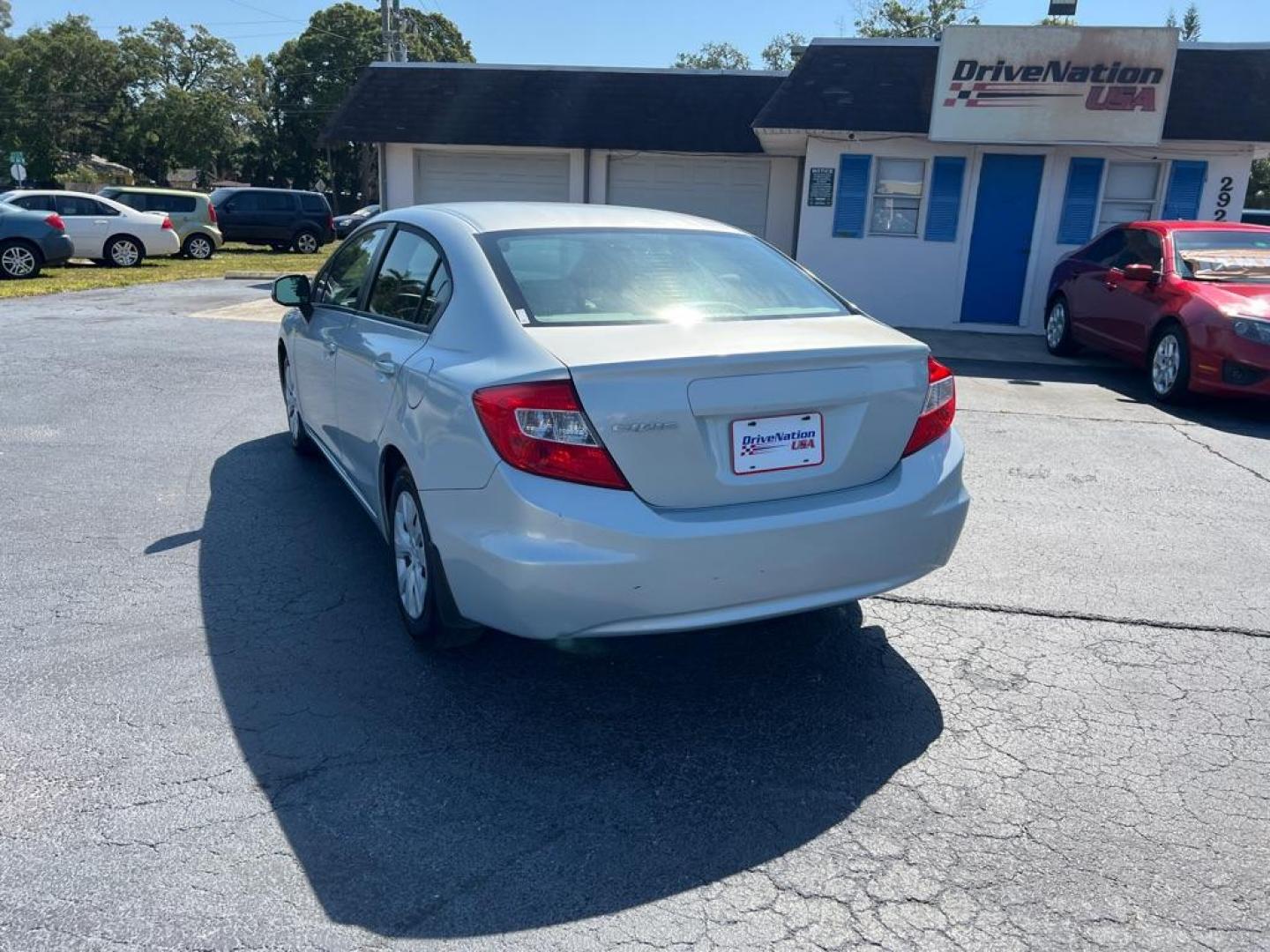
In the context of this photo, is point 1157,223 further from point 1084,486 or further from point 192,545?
point 192,545

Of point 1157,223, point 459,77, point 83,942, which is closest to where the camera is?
point 83,942

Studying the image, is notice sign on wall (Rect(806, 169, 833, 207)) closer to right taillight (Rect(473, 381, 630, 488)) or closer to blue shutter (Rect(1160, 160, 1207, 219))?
blue shutter (Rect(1160, 160, 1207, 219))

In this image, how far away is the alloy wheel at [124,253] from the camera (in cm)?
2042

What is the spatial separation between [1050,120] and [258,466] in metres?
11.3

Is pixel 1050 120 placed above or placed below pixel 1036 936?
above

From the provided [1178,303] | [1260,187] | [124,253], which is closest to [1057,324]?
[1178,303]

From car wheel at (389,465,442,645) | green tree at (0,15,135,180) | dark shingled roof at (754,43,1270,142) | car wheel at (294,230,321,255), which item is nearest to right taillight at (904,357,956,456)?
car wheel at (389,465,442,645)

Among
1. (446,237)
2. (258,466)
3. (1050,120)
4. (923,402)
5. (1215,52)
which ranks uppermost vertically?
(1215,52)

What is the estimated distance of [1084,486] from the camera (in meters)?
6.12

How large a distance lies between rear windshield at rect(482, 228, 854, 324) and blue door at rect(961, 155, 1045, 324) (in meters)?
11.0

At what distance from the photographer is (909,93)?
13484 mm

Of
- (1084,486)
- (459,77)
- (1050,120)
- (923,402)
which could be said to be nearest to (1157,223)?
(1050,120)

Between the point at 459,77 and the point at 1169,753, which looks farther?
the point at 459,77

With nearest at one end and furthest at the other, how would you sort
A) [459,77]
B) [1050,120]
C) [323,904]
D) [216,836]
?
1. [323,904]
2. [216,836]
3. [1050,120]
4. [459,77]
